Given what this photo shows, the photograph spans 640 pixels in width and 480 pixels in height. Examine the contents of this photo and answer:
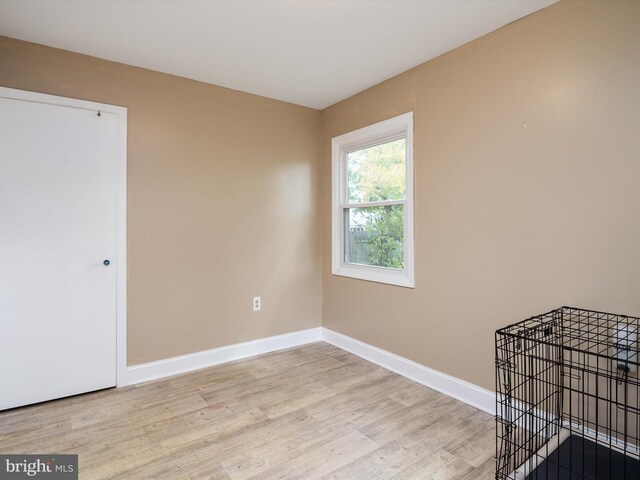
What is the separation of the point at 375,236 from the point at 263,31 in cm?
185

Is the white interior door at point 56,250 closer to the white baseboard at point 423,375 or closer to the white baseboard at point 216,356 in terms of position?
Result: the white baseboard at point 216,356

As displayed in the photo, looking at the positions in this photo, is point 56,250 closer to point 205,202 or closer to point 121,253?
point 121,253

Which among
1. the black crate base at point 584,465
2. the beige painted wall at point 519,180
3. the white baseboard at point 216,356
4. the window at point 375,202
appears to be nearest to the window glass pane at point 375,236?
the window at point 375,202

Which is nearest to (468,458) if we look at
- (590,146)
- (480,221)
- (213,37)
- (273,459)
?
(273,459)

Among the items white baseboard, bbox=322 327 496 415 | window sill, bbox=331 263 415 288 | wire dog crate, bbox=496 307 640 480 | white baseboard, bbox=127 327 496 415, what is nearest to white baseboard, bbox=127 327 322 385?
white baseboard, bbox=127 327 496 415

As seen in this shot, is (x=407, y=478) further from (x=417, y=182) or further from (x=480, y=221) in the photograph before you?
(x=417, y=182)

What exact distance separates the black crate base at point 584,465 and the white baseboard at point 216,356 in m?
2.34

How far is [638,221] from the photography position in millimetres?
1659

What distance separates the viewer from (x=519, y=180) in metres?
2.10

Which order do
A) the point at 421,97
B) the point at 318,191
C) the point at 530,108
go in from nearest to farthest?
the point at 530,108 → the point at 421,97 → the point at 318,191

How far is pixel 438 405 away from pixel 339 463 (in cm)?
89

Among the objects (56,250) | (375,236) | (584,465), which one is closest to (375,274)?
(375,236)

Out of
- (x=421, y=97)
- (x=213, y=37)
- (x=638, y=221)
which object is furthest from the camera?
(x=421, y=97)

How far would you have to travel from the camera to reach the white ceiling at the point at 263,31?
1.98 metres
